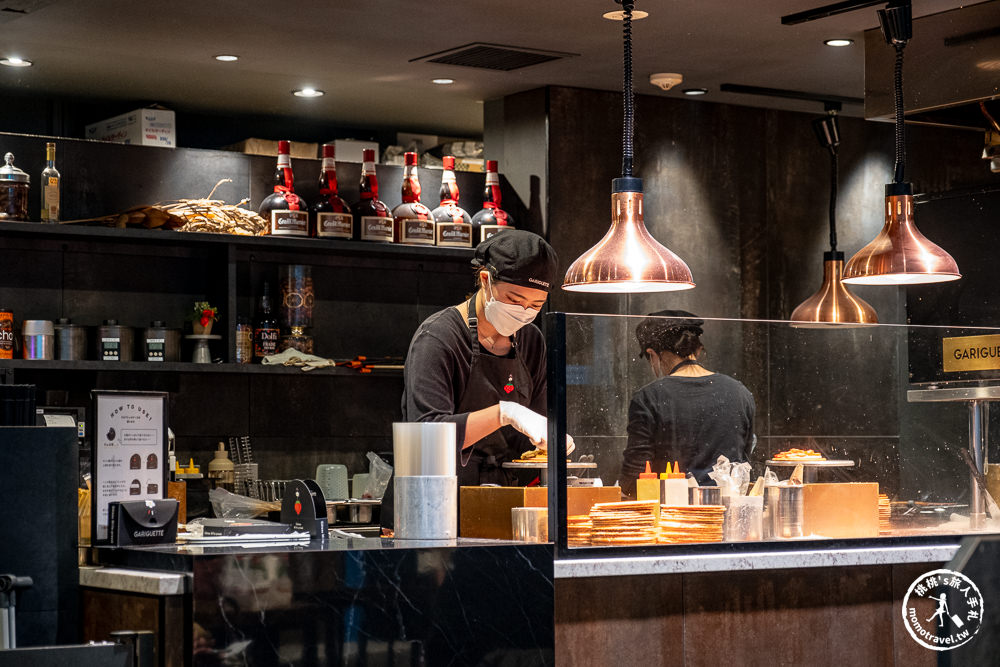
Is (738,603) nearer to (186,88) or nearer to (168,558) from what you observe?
(168,558)

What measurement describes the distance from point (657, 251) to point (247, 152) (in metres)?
2.69

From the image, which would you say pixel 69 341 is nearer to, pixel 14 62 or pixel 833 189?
pixel 14 62

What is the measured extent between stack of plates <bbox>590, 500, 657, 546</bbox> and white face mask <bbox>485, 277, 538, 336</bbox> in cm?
81

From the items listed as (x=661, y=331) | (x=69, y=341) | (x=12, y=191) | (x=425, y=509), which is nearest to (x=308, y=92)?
(x=12, y=191)

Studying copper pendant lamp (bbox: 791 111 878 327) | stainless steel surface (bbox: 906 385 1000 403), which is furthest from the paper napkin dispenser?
copper pendant lamp (bbox: 791 111 878 327)

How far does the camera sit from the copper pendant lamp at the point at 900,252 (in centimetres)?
364

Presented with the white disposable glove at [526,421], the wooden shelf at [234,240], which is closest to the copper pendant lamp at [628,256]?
the white disposable glove at [526,421]

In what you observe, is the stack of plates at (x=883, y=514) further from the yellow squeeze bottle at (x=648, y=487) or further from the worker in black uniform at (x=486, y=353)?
the worker in black uniform at (x=486, y=353)

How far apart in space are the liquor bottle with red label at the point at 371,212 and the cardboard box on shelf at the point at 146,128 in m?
0.77

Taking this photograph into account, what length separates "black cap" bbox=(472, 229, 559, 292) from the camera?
126 inches

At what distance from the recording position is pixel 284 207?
17.0 ft

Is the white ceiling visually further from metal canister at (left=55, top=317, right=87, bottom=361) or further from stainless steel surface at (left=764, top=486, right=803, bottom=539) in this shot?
stainless steel surface at (left=764, top=486, right=803, bottom=539)

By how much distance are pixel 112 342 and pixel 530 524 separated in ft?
9.30

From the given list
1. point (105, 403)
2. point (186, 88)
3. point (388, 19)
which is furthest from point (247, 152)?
point (105, 403)
